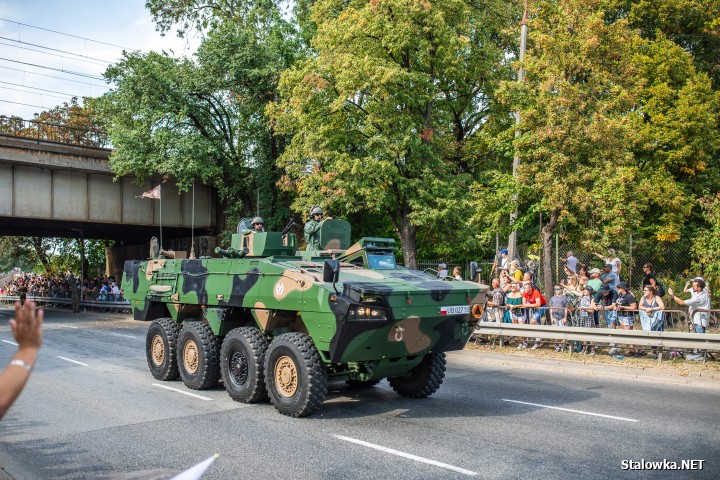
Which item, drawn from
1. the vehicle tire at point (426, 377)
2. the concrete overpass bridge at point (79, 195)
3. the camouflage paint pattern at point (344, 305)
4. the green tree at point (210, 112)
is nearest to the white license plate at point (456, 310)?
the camouflage paint pattern at point (344, 305)

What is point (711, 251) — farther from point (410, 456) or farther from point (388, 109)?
point (410, 456)

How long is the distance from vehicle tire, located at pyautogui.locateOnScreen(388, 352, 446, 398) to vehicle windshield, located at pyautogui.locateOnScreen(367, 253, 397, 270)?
139cm

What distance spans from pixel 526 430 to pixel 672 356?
6309 mm

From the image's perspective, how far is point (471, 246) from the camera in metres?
24.1

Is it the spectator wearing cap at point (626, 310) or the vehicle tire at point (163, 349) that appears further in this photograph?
the spectator wearing cap at point (626, 310)

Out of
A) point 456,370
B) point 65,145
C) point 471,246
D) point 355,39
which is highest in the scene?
point 355,39

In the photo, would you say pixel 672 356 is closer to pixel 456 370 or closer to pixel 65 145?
pixel 456 370

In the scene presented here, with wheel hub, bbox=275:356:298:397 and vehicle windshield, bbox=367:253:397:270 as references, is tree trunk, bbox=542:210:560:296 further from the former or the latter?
wheel hub, bbox=275:356:298:397

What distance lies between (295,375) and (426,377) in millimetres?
2164

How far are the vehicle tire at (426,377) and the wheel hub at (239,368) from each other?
7.67 feet

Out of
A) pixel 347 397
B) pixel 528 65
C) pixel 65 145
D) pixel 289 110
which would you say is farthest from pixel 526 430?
pixel 65 145

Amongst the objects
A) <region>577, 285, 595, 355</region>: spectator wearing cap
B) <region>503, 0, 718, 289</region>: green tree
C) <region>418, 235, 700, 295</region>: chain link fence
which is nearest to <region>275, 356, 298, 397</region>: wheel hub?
<region>577, 285, 595, 355</region>: spectator wearing cap

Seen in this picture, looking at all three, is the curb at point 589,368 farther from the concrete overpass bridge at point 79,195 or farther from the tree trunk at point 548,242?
the concrete overpass bridge at point 79,195

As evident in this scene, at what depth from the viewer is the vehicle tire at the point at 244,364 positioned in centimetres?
925
